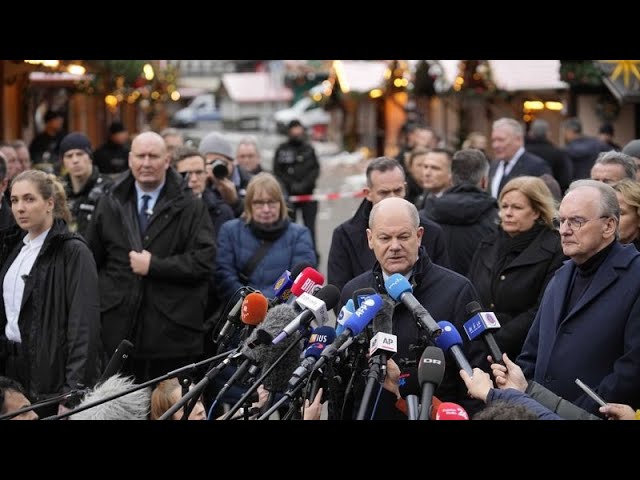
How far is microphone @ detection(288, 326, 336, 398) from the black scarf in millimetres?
3617

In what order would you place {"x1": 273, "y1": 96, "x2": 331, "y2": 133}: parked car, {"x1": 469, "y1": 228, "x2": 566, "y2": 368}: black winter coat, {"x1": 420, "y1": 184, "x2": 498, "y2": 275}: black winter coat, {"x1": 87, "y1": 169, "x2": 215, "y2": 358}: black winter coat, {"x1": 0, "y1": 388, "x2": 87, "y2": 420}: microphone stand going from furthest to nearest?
{"x1": 273, "y1": 96, "x2": 331, "y2": 133}: parked car → {"x1": 420, "y1": 184, "x2": 498, "y2": 275}: black winter coat → {"x1": 87, "y1": 169, "x2": 215, "y2": 358}: black winter coat → {"x1": 469, "y1": 228, "x2": 566, "y2": 368}: black winter coat → {"x1": 0, "y1": 388, "x2": 87, "y2": 420}: microphone stand

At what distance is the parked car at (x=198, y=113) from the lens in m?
74.3

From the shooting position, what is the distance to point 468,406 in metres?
5.30

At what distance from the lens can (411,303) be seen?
4.57 meters

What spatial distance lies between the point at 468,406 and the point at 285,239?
3.42 m

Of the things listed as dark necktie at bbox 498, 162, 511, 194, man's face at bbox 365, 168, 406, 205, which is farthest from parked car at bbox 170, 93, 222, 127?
man's face at bbox 365, 168, 406, 205

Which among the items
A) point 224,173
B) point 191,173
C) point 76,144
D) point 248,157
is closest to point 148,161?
point 191,173

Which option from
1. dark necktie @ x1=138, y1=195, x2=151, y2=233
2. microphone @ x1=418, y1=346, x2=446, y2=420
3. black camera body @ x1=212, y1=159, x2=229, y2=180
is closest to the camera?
microphone @ x1=418, y1=346, x2=446, y2=420

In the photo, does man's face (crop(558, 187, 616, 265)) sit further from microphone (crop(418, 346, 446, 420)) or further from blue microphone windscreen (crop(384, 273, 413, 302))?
microphone (crop(418, 346, 446, 420))

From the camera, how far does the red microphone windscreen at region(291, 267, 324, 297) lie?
5078 mm

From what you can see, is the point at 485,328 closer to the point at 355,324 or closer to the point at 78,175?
the point at 355,324

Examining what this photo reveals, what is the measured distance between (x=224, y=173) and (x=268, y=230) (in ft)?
5.59
